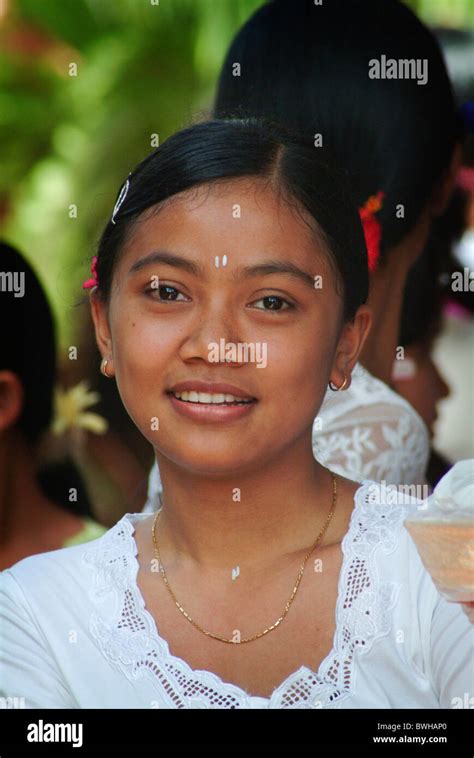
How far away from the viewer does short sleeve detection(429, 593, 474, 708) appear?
2123 millimetres

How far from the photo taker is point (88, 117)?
143 inches

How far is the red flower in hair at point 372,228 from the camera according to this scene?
271 centimetres

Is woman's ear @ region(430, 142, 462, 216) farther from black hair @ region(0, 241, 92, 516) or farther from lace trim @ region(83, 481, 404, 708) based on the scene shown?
black hair @ region(0, 241, 92, 516)

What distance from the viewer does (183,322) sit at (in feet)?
7.34

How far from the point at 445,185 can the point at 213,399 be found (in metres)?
1.21

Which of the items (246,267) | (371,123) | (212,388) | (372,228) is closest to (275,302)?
(246,267)

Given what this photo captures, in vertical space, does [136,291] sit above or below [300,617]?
above

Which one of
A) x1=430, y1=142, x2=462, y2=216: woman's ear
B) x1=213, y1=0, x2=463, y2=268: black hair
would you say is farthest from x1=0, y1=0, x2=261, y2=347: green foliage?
x1=430, y1=142, x2=462, y2=216: woman's ear

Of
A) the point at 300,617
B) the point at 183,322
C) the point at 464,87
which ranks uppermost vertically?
the point at 464,87

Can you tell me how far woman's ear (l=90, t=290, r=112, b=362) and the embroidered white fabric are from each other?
498mm

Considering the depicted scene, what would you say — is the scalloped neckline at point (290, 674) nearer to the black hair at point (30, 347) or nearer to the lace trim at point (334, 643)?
the lace trim at point (334, 643)

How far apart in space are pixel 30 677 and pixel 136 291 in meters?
0.75
